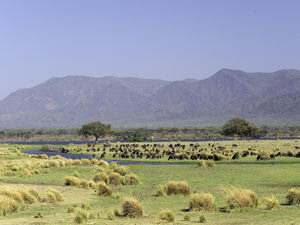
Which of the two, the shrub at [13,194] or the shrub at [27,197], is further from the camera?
the shrub at [27,197]

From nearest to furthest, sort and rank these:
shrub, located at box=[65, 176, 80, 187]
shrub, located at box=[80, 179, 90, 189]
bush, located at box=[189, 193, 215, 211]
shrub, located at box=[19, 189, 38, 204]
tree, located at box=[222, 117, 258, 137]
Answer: bush, located at box=[189, 193, 215, 211], shrub, located at box=[19, 189, 38, 204], shrub, located at box=[80, 179, 90, 189], shrub, located at box=[65, 176, 80, 187], tree, located at box=[222, 117, 258, 137]

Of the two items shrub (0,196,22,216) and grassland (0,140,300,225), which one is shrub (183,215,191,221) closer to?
grassland (0,140,300,225)

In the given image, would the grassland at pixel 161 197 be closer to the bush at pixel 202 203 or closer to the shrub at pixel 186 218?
the shrub at pixel 186 218

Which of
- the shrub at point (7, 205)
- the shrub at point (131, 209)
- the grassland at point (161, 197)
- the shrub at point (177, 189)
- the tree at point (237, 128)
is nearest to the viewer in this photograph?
the grassland at point (161, 197)

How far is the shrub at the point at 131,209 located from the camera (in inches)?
958

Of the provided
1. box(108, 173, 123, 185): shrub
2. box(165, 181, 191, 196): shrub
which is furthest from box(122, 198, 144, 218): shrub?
box(108, 173, 123, 185): shrub

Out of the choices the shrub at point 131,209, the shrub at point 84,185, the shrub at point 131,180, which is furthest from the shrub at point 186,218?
the shrub at point 131,180

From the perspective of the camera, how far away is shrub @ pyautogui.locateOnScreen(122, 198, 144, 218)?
24.3 m

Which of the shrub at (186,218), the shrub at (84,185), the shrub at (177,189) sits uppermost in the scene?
the shrub at (177,189)

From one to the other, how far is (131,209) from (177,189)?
28.8 feet

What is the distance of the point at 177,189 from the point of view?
1292 inches

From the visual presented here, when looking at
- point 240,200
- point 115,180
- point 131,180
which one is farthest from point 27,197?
point 131,180

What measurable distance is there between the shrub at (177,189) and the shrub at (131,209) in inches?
330

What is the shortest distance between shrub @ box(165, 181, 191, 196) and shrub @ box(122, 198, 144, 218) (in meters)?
8.38
